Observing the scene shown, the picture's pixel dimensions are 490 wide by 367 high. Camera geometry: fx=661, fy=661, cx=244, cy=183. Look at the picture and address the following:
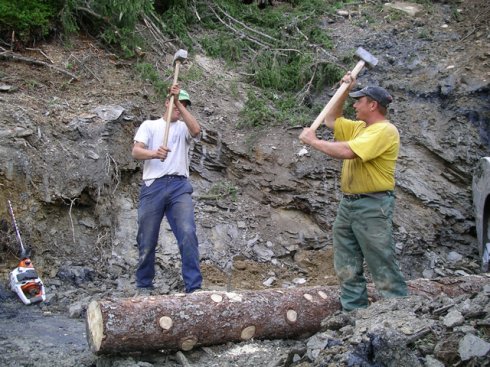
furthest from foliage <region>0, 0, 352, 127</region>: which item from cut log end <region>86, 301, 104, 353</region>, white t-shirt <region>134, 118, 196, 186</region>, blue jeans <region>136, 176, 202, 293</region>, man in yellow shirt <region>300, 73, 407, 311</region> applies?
cut log end <region>86, 301, 104, 353</region>

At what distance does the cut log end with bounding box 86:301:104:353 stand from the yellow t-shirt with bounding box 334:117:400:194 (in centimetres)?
195

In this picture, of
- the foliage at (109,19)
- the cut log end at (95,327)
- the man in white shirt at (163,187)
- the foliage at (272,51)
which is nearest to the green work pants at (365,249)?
the man in white shirt at (163,187)

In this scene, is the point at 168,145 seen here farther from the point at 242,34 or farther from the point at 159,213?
the point at 242,34

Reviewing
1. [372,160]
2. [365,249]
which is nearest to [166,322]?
[365,249]

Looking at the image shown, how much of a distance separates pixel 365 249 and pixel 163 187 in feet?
6.31

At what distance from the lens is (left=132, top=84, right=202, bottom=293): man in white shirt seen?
568 cm

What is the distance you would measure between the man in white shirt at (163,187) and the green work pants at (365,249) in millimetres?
1339

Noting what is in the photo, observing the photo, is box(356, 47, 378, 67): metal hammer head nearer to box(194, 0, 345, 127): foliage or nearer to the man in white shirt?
the man in white shirt

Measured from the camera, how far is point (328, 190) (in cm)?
815

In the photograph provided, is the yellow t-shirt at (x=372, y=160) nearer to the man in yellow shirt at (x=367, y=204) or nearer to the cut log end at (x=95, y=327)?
the man in yellow shirt at (x=367, y=204)

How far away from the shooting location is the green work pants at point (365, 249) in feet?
15.3

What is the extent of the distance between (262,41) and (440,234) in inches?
157

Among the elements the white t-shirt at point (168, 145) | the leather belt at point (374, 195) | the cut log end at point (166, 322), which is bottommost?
the cut log end at point (166, 322)

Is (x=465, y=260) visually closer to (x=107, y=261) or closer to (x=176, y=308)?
(x=107, y=261)
